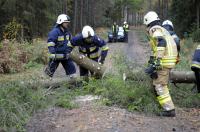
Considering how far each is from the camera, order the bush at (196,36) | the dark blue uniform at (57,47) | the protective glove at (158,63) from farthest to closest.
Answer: the bush at (196,36) → the dark blue uniform at (57,47) → the protective glove at (158,63)

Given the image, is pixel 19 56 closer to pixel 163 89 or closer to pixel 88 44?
pixel 88 44

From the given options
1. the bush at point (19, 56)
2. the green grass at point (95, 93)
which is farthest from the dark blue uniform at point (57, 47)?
the bush at point (19, 56)

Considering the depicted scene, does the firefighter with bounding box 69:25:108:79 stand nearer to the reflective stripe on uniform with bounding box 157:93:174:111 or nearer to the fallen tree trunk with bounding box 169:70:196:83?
the fallen tree trunk with bounding box 169:70:196:83

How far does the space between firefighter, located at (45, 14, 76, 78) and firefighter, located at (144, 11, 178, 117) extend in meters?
3.14

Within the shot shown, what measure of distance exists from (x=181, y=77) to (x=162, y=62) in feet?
6.09

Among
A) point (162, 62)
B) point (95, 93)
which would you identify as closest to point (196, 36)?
point (95, 93)

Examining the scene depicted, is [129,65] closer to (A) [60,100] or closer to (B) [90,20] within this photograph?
(A) [60,100]

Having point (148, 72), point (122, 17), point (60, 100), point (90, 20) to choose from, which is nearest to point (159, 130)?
point (148, 72)

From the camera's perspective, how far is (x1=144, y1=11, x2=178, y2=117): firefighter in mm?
8805

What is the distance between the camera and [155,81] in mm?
9016

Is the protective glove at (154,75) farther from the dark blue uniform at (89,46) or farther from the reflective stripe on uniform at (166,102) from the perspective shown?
the dark blue uniform at (89,46)

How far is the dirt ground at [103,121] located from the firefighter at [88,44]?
94.8 inches

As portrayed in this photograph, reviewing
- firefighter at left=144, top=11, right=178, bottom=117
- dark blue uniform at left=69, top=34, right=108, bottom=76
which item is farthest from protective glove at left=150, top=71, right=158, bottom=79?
dark blue uniform at left=69, top=34, right=108, bottom=76

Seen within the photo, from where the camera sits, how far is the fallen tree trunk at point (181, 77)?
10594 millimetres
